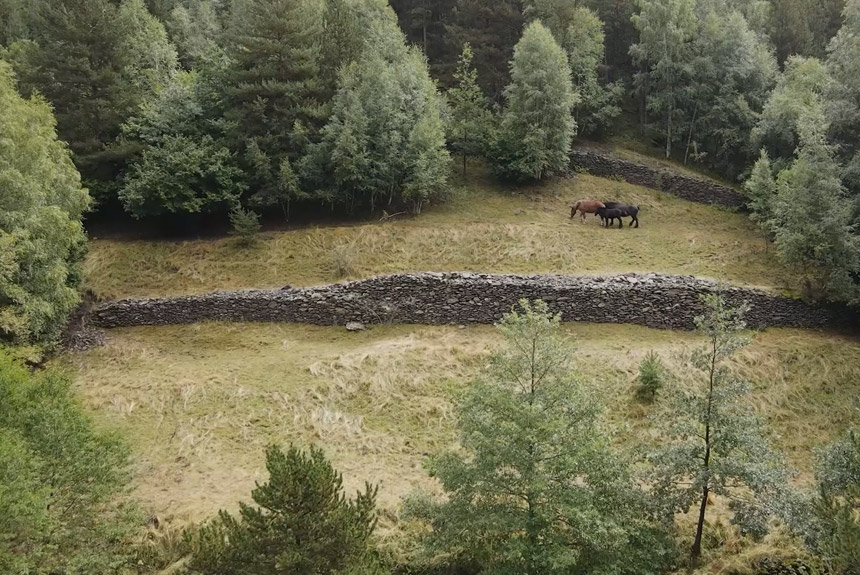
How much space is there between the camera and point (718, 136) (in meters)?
36.7

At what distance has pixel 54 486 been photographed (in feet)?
33.2

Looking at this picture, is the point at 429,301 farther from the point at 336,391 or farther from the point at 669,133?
the point at 669,133

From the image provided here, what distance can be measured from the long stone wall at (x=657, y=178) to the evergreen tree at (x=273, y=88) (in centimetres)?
1769

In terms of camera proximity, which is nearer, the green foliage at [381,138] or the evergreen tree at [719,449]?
the evergreen tree at [719,449]

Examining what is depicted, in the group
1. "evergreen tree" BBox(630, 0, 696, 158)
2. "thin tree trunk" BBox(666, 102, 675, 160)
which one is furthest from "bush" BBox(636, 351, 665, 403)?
"thin tree trunk" BBox(666, 102, 675, 160)

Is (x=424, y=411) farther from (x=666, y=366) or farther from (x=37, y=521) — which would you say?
(x=37, y=521)

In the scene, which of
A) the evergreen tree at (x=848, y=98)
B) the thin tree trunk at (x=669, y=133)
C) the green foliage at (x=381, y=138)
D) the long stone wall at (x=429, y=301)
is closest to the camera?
the evergreen tree at (x=848, y=98)

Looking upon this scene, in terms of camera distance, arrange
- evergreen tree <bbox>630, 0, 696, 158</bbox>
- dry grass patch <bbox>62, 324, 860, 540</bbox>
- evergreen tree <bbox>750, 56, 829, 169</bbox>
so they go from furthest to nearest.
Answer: evergreen tree <bbox>630, 0, 696, 158</bbox> < evergreen tree <bbox>750, 56, 829, 169</bbox> < dry grass patch <bbox>62, 324, 860, 540</bbox>

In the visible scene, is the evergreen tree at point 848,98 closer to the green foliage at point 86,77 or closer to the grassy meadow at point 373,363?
the grassy meadow at point 373,363

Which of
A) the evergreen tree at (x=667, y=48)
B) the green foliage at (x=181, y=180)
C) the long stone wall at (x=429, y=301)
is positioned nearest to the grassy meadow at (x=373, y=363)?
the long stone wall at (x=429, y=301)

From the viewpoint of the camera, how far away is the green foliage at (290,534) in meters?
9.20

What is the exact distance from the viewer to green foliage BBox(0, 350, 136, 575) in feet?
29.6

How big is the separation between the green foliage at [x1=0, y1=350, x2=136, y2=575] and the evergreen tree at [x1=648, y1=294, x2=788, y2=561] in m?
10.3

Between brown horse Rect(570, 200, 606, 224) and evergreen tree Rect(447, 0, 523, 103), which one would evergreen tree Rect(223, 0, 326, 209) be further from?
evergreen tree Rect(447, 0, 523, 103)
